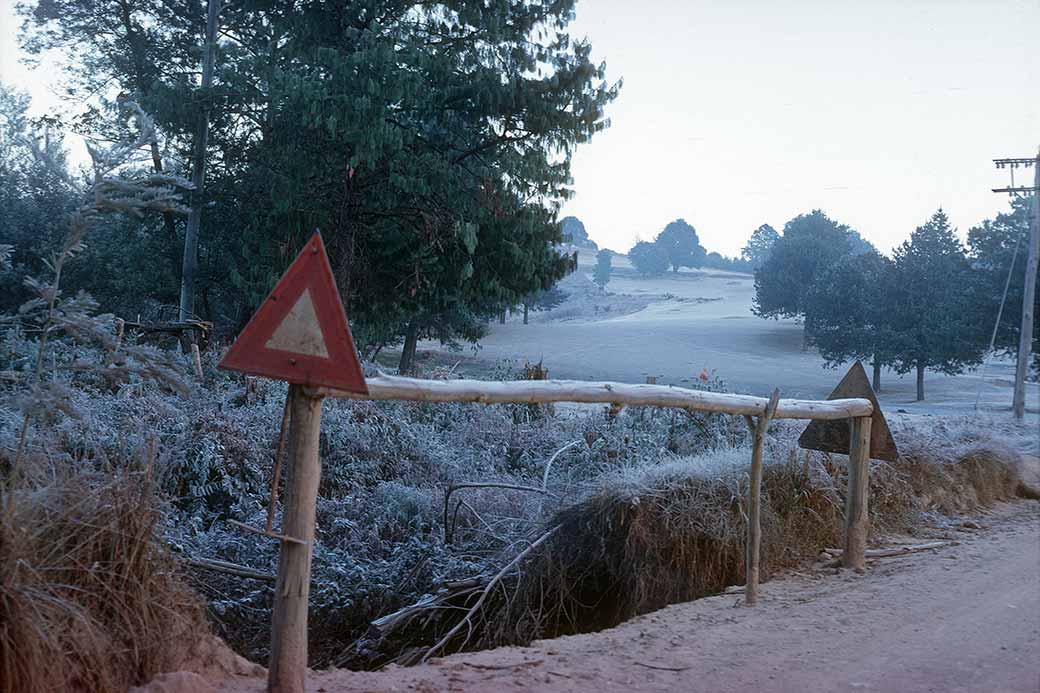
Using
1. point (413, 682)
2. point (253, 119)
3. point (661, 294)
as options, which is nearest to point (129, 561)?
point (413, 682)

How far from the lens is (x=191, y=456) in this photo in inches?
366

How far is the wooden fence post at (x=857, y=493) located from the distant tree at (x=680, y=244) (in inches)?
5430

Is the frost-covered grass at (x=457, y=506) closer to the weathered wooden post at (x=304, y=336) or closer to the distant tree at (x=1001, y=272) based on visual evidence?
the weathered wooden post at (x=304, y=336)

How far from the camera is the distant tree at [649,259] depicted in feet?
457

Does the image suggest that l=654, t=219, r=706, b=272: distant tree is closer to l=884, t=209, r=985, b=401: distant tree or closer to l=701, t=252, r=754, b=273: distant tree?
l=701, t=252, r=754, b=273: distant tree

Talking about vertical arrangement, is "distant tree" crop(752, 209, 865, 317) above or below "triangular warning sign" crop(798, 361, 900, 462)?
above

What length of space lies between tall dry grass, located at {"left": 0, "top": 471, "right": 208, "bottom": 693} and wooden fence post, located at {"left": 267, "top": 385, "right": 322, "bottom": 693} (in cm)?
51

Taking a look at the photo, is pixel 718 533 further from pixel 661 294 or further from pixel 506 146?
pixel 661 294

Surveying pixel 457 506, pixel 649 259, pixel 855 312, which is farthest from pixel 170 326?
pixel 649 259

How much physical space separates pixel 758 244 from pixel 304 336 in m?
148

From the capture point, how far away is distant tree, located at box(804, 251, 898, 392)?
145ft

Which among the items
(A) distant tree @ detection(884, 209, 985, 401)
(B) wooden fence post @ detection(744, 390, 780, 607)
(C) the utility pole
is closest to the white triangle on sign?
(B) wooden fence post @ detection(744, 390, 780, 607)

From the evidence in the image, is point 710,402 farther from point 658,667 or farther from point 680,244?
point 680,244

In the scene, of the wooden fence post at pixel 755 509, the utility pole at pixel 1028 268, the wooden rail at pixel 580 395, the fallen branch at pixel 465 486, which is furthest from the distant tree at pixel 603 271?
the wooden fence post at pixel 755 509
